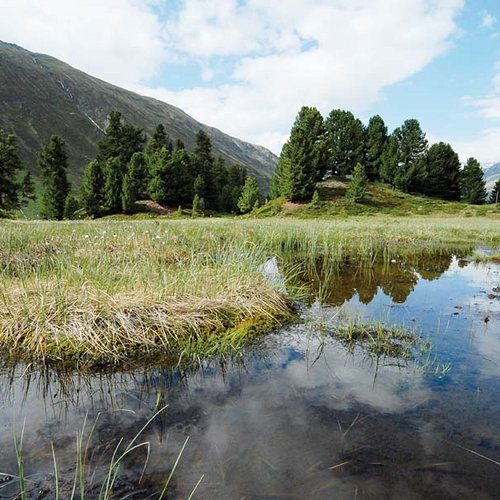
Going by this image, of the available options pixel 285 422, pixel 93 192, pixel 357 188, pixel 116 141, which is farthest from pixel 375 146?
pixel 285 422

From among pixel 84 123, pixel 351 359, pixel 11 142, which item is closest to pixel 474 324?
pixel 351 359

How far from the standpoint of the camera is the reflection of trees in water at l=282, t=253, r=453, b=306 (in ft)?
25.6

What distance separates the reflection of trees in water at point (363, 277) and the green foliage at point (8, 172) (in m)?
52.0

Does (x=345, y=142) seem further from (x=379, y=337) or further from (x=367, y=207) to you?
(x=379, y=337)

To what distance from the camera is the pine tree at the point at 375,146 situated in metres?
65.4

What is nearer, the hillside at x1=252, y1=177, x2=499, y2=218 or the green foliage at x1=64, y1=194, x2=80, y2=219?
the hillside at x1=252, y1=177, x2=499, y2=218

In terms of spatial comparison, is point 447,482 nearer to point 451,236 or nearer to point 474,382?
point 474,382

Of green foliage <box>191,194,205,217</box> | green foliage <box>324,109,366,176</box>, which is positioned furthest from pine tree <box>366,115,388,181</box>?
green foliage <box>191,194,205,217</box>

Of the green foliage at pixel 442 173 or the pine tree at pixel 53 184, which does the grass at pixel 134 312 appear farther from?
the green foliage at pixel 442 173

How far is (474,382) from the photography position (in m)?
3.84

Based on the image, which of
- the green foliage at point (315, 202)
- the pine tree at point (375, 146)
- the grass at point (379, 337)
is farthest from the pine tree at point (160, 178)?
the grass at point (379, 337)

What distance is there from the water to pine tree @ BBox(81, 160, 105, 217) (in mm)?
53237

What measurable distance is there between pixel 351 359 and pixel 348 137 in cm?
6616

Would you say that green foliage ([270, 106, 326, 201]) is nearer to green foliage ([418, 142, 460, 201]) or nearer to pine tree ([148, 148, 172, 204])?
pine tree ([148, 148, 172, 204])
